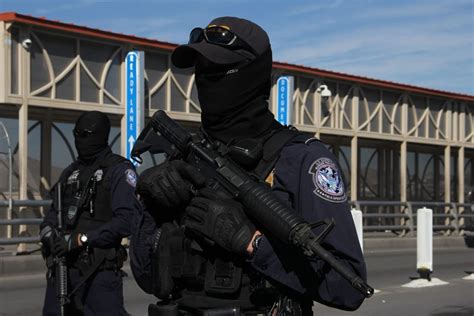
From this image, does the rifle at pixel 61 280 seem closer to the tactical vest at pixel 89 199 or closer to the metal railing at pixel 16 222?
the tactical vest at pixel 89 199

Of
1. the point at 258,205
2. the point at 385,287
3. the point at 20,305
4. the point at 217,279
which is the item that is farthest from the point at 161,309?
the point at 385,287

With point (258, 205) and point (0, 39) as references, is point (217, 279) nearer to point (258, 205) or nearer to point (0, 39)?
point (258, 205)

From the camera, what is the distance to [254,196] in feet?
8.84

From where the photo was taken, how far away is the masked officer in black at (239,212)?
2711mm

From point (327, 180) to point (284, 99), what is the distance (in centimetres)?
1821

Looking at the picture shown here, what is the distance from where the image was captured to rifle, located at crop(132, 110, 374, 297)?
254 centimetres

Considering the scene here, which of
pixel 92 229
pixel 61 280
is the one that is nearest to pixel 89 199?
pixel 92 229

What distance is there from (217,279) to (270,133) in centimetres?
54

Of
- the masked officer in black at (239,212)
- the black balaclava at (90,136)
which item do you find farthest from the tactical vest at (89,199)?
the masked officer in black at (239,212)

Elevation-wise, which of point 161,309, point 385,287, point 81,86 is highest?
point 81,86

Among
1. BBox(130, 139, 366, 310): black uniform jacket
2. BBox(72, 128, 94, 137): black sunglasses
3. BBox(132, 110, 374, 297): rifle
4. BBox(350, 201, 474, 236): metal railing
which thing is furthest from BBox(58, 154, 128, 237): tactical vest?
BBox(350, 201, 474, 236): metal railing

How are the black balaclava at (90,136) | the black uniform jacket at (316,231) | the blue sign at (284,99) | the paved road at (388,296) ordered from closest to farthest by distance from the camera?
the black uniform jacket at (316,231), the black balaclava at (90,136), the paved road at (388,296), the blue sign at (284,99)

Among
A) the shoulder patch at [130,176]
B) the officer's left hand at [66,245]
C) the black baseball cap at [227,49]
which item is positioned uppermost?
the black baseball cap at [227,49]

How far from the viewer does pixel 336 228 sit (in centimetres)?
269
